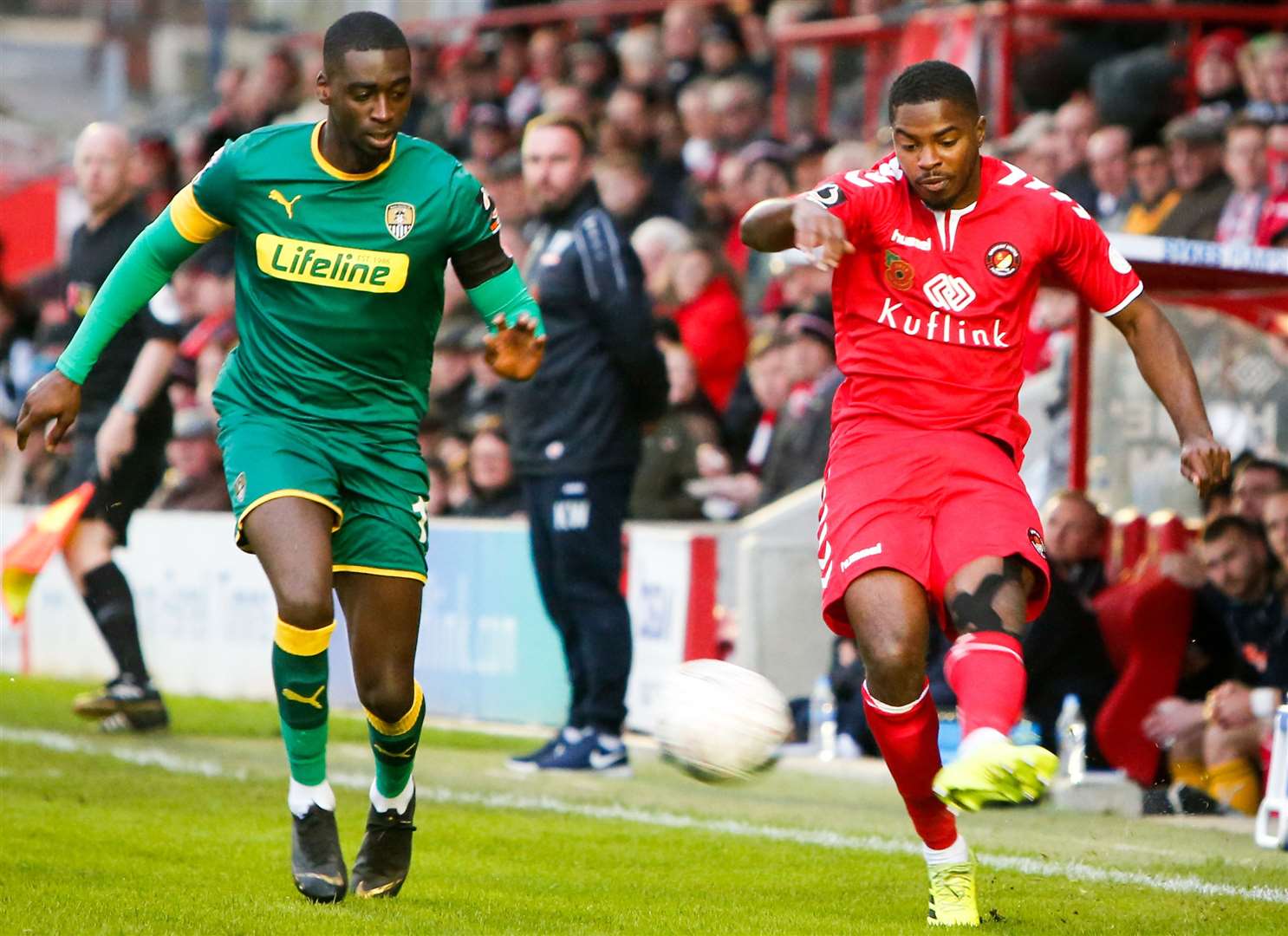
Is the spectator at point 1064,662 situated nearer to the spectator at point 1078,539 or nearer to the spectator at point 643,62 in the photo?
the spectator at point 1078,539

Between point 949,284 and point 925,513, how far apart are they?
633mm

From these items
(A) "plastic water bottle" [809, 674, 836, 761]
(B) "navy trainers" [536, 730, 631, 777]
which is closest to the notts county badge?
(B) "navy trainers" [536, 730, 631, 777]

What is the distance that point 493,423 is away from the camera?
13172 mm

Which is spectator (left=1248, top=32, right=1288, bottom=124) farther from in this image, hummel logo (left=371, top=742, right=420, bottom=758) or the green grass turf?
hummel logo (left=371, top=742, right=420, bottom=758)

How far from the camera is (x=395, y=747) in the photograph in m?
6.27

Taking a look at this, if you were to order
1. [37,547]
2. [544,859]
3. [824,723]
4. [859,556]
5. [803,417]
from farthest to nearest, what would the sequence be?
[803,417], [824,723], [37,547], [544,859], [859,556]

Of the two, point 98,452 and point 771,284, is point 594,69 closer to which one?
point 771,284

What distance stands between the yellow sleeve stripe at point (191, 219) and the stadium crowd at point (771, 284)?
459 centimetres

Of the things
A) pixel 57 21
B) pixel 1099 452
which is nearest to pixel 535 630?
pixel 1099 452

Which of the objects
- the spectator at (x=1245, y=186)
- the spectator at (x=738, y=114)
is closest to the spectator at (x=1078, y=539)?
the spectator at (x=1245, y=186)

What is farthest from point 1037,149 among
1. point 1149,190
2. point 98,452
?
point 98,452

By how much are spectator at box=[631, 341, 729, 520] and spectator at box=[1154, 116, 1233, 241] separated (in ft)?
9.15

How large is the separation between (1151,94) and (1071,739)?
17.5ft

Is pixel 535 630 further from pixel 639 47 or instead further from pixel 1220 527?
pixel 639 47
